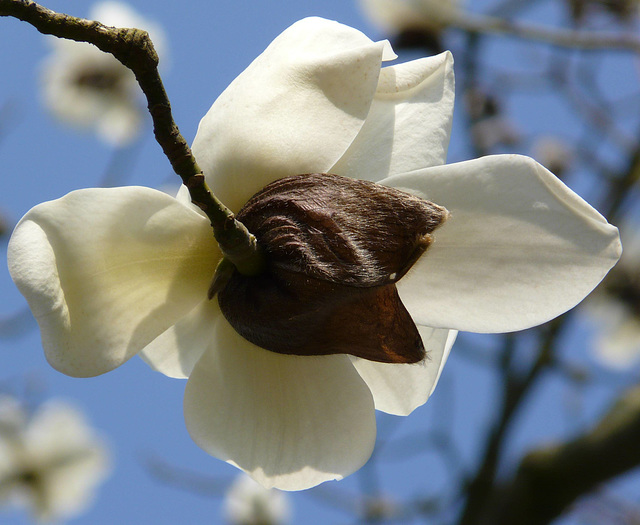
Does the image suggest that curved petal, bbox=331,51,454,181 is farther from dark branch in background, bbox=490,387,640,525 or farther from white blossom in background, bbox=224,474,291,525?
white blossom in background, bbox=224,474,291,525

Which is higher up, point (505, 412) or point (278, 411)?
point (278, 411)

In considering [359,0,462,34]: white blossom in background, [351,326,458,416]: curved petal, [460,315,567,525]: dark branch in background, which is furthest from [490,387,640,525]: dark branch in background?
[359,0,462,34]: white blossom in background

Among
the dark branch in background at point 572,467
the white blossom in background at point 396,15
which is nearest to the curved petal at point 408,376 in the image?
the dark branch in background at point 572,467

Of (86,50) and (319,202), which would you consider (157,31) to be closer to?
(86,50)

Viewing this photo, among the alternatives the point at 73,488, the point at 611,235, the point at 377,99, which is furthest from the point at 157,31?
the point at 611,235

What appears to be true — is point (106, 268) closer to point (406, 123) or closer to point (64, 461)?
point (406, 123)

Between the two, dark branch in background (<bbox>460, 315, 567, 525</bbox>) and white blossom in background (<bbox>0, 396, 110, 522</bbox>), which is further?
white blossom in background (<bbox>0, 396, 110, 522</bbox>)

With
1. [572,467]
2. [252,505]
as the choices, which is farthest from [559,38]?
[252,505]
